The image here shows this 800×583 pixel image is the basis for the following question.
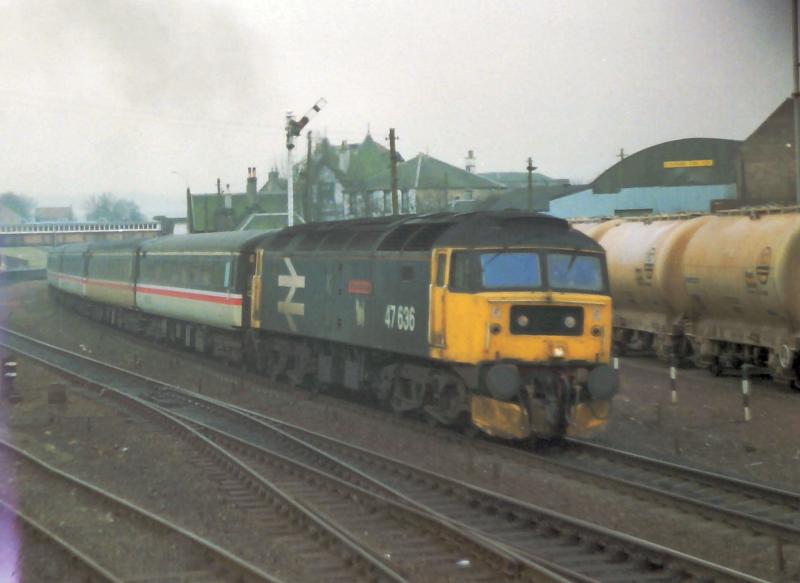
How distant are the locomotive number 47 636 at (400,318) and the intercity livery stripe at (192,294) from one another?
25.9 ft

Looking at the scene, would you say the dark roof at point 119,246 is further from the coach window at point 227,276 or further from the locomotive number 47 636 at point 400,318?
the locomotive number 47 636 at point 400,318

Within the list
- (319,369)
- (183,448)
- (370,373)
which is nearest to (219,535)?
(183,448)

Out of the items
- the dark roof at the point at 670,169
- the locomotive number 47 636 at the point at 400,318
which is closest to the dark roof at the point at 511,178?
the dark roof at the point at 670,169

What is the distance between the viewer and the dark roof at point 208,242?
A: 23.8 meters

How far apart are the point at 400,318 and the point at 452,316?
1722 millimetres

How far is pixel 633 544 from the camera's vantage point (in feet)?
29.2

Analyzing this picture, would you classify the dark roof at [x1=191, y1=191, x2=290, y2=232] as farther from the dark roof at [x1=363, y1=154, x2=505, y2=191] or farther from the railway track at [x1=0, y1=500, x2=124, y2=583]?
the railway track at [x1=0, y1=500, x2=124, y2=583]

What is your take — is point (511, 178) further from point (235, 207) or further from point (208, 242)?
point (208, 242)

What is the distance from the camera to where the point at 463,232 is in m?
14.1

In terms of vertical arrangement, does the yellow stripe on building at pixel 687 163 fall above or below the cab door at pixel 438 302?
above

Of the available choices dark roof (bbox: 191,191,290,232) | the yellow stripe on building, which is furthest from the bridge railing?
the yellow stripe on building

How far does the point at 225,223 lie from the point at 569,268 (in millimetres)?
65567

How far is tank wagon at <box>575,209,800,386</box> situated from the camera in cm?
1934

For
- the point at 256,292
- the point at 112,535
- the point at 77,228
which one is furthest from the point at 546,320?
the point at 77,228
